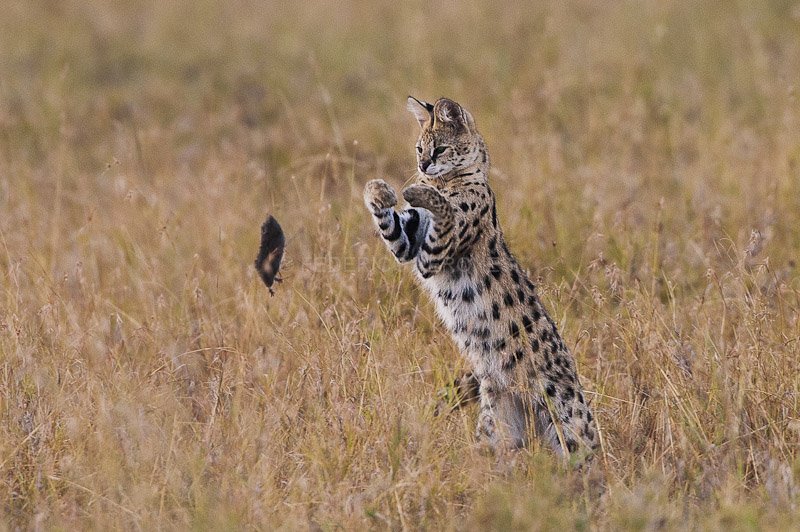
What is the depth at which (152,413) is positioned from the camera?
4.42m

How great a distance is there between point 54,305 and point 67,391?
2.44ft

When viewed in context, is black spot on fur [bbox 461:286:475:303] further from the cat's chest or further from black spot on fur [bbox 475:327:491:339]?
black spot on fur [bbox 475:327:491:339]

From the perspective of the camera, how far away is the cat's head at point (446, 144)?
5.05m

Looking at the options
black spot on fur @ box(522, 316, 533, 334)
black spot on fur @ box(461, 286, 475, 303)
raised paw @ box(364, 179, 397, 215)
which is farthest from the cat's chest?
raised paw @ box(364, 179, 397, 215)

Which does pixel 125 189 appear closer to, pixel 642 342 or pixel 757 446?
pixel 642 342

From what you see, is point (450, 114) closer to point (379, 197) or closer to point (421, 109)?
point (421, 109)

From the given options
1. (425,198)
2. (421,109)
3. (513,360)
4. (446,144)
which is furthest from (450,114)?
(513,360)

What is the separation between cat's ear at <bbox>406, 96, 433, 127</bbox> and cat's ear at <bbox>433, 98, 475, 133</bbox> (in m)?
0.08

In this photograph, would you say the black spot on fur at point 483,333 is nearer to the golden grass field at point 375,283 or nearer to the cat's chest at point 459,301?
the cat's chest at point 459,301

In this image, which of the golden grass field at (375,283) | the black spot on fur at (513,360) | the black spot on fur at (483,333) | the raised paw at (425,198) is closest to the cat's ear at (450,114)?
the raised paw at (425,198)

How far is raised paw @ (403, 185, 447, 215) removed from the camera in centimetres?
463

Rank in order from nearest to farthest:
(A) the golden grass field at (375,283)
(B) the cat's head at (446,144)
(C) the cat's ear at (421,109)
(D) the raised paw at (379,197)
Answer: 1. (A) the golden grass field at (375,283)
2. (D) the raised paw at (379,197)
3. (B) the cat's head at (446,144)
4. (C) the cat's ear at (421,109)

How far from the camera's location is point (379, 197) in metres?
4.59

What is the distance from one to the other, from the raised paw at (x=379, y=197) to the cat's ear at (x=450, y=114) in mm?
605
